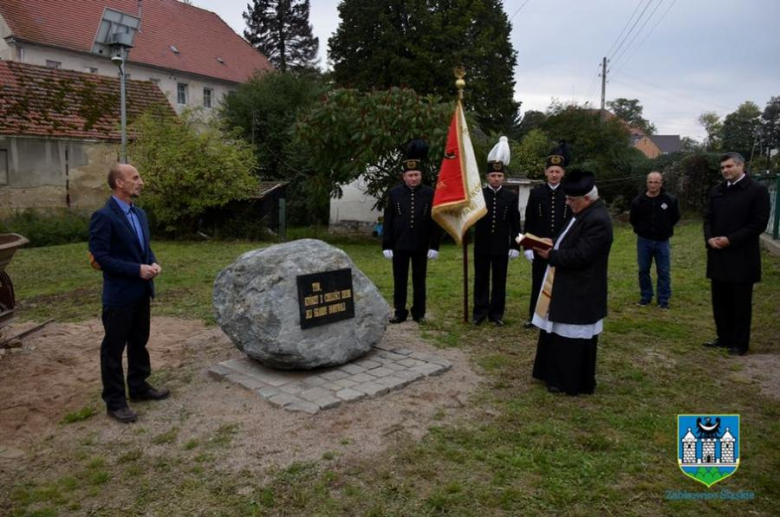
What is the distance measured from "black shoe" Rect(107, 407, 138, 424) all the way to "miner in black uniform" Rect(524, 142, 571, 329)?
424 cm

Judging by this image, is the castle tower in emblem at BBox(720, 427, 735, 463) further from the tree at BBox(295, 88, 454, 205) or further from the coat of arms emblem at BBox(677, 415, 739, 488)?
the tree at BBox(295, 88, 454, 205)

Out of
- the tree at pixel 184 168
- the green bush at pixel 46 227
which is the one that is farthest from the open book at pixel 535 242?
the green bush at pixel 46 227

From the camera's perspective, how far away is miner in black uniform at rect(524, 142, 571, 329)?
255 inches

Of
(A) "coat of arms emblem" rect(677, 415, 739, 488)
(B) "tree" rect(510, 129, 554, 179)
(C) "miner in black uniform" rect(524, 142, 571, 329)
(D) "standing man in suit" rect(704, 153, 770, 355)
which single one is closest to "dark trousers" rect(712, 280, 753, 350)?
(D) "standing man in suit" rect(704, 153, 770, 355)

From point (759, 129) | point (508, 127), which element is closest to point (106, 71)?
point (508, 127)

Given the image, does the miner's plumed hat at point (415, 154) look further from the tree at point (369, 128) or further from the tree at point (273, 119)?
the tree at point (273, 119)

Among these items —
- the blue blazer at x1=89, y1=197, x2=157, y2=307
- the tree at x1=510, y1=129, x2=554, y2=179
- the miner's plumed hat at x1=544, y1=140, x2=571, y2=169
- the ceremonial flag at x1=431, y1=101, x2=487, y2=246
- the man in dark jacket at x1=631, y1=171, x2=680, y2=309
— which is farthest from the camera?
the tree at x1=510, y1=129, x2=554, y2=179

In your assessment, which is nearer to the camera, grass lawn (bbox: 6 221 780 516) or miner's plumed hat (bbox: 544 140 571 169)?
grass lawn (bbox: 6 221 780 516)

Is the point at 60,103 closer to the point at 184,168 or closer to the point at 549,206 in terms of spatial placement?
the point at 184,168

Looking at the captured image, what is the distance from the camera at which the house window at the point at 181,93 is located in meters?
32.9

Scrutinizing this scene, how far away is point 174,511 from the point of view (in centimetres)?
320

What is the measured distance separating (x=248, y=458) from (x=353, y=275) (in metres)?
2.19

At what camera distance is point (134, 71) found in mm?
30484

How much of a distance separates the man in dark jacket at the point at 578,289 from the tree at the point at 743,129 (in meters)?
41.1
